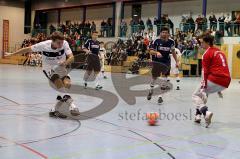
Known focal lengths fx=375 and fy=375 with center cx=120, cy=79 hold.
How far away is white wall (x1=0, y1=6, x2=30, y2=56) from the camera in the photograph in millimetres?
43438

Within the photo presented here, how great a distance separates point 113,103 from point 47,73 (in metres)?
2.83

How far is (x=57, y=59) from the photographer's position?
328 inches

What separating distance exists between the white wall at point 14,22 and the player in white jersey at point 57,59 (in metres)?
37.1

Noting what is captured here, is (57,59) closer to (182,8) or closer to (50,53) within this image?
(50,53)

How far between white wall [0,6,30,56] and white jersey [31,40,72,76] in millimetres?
37112

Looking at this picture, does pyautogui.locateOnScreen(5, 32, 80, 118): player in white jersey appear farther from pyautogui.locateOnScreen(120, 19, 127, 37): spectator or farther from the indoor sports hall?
pyautogui.locateOnScreen(120, 19, 127, 37): spectator

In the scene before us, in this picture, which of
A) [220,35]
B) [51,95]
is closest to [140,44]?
[220,35]

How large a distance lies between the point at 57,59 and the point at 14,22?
38.0 meters

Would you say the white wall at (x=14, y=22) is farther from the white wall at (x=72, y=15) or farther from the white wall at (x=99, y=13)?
the white wall at (x=99, y=13)

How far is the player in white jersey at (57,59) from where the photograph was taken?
8.08 m

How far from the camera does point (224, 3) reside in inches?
1186

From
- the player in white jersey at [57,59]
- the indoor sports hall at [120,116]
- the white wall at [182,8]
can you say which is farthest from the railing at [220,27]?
the player in white jersey at [57,59]

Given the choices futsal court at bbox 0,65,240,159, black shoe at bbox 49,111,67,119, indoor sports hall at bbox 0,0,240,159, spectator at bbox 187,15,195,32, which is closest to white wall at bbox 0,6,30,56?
spectator at bbox 187,15,195,32

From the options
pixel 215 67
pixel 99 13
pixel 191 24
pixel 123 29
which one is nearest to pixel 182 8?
pixel 191 24
